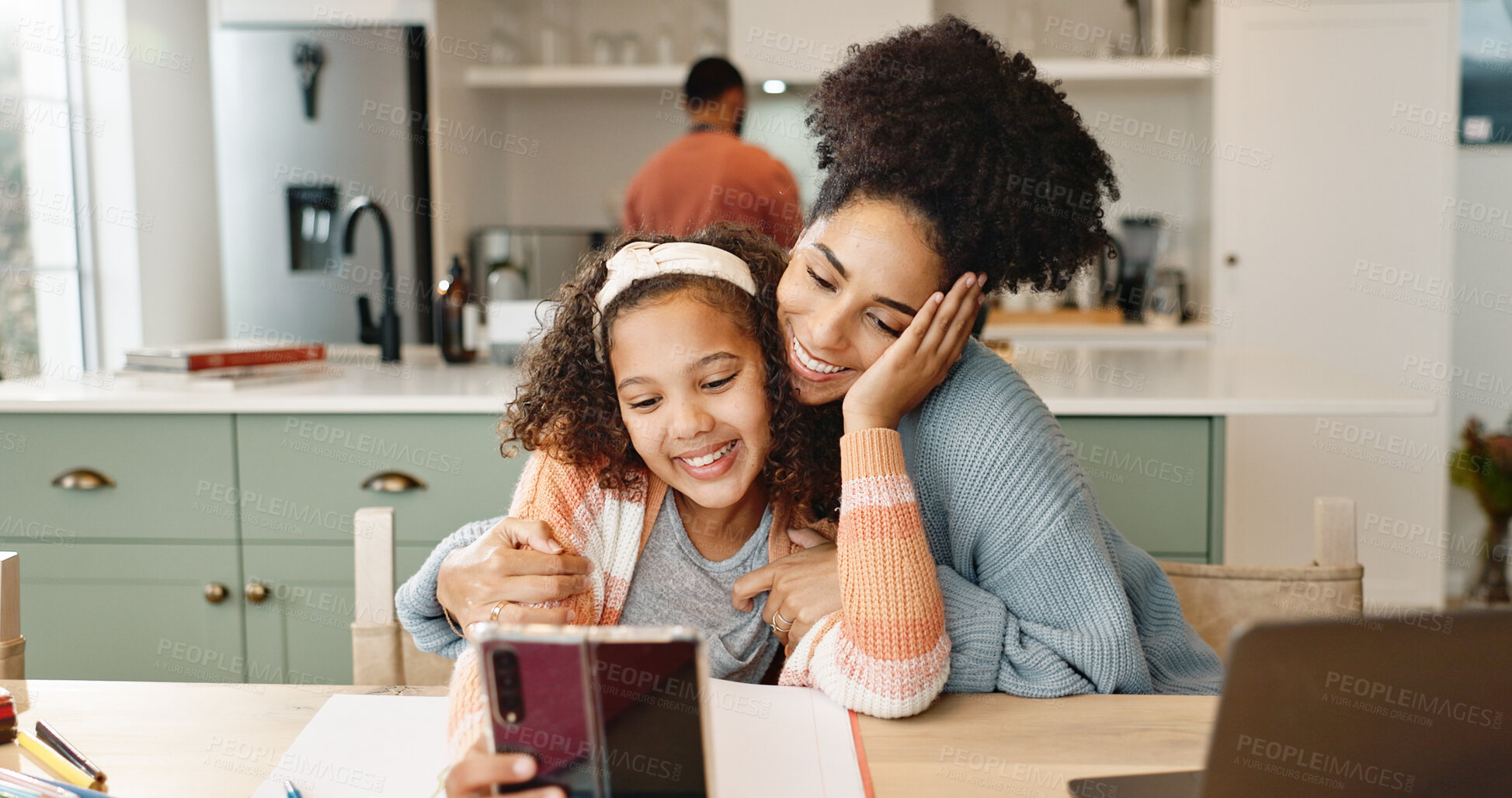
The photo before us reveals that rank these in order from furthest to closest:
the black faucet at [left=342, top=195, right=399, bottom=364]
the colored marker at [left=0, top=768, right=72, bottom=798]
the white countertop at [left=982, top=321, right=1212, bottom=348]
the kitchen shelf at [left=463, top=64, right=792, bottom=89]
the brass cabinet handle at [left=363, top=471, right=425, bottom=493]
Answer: the kitchen shelf at [left=463, top=64, right=792, bottom=89] → the white countertop at [left=982, top=321, right=1212, bottom=348] → the black faucet at [left=342, top=195, right=399, bottom=364] → the brass cabinet handle at [left=363, top=471, right=425, bottom=493] → the colored marker at [left=0, top=768, right=72, bottom=798]

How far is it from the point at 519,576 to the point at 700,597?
0.75 feet

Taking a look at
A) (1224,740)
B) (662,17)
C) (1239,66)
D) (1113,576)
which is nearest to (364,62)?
(662,17)

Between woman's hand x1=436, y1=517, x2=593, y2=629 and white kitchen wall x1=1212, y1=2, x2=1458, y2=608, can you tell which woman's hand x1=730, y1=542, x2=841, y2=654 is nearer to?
woman's hand x1=436, y1=517, x2=593, y2=629

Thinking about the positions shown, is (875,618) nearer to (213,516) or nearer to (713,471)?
(713,471)

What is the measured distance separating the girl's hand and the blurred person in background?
1.51m

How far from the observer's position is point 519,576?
0.91 meters

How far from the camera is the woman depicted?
2.90ft

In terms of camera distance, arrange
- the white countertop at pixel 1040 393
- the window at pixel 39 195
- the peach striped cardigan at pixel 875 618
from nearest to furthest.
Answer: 1. the peach striped cardigan at pixel 875 618
2. the white countertop at pixel 1040 393
3. the window at pixel 39 195

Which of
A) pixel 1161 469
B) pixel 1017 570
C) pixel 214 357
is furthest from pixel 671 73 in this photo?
pixel 1017 570

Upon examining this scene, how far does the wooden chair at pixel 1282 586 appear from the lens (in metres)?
1.16

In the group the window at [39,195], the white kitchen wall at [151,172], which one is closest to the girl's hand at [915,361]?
the window at [39,195]

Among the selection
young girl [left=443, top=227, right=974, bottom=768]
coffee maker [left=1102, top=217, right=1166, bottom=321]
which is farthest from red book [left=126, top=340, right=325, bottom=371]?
coffee maker [left=1102, top=217, right=1166, bottom=321]

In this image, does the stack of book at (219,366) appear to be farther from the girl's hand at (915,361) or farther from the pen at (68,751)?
the girl's hand at (915,361)

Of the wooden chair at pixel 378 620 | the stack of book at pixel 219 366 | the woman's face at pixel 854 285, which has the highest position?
the woman's face at pixel 854 285
